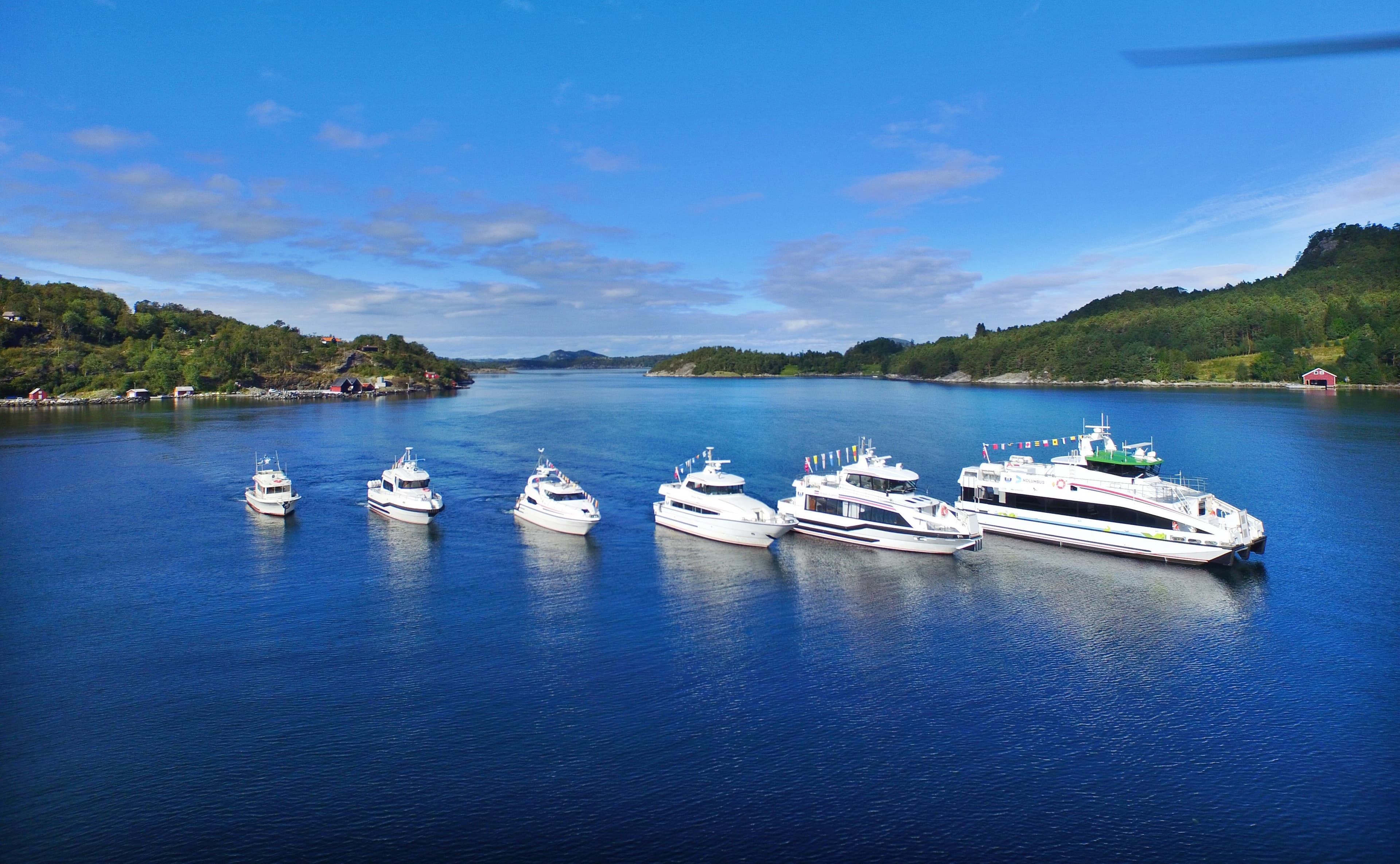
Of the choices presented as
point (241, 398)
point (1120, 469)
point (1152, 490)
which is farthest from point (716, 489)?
point (241, 398)

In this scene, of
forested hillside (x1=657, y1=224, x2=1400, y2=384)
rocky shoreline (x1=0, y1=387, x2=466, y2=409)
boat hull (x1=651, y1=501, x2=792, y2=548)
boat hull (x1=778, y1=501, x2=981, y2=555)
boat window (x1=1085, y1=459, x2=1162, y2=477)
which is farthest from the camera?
forested hillside (x1=657, y1=224, x2=1400, y2=384)

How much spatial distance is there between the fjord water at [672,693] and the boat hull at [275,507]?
139 cm

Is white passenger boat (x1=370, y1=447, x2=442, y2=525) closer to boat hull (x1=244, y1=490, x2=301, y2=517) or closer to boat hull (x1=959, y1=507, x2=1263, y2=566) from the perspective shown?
boat hull (x1=244, y1=490, x2=301, y2=517)

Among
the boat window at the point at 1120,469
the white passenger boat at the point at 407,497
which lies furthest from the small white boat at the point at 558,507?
the boat window at the point at 1120,469

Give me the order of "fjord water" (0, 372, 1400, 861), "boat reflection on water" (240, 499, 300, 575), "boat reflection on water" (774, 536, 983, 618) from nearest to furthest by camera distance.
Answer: "fjord water" (0, 372, 1400, 861) < "boat reflection on water" (774, 536, 983, 618) < "boat reflection on water" (240, 499, 300, 575)

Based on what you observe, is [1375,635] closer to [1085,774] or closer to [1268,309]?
[1085,774]

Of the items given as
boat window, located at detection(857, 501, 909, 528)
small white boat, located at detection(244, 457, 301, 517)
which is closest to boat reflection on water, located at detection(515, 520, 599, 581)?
boat window, located at detection(857, 501, 909, 528)

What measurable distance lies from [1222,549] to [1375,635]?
24.6ft

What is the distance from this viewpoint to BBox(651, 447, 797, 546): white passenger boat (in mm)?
37750

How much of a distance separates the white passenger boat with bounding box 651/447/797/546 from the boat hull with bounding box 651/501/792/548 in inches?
0.7

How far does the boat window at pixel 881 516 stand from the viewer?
37156 millimetres

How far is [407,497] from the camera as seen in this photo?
43594 millimetres

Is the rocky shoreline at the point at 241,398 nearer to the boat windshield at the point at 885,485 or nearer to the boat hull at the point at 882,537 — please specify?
the boat hull at the point at 882,537

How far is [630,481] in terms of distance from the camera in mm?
57219
